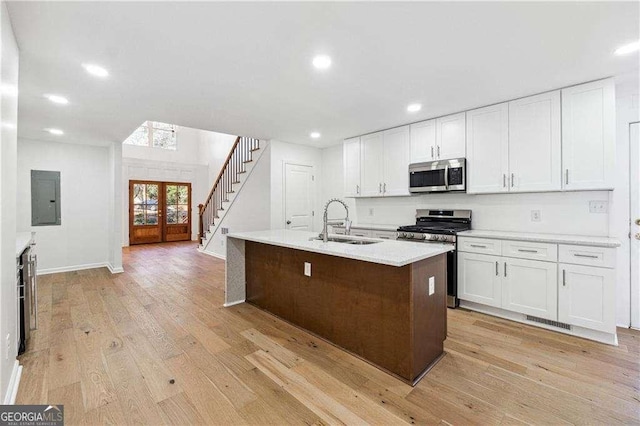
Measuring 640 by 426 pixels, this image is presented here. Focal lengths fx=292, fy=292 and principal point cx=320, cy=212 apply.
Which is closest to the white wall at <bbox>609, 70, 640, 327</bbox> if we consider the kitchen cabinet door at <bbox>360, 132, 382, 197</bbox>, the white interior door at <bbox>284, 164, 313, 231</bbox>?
the kitchen cabinet door at <bbox>360, 132, 382, 197</bbox>

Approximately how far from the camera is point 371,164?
472 centimetres

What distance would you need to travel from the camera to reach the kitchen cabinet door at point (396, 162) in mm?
4270

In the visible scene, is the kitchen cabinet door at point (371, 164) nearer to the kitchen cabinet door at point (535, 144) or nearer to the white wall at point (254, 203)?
the white wall at point (254, 203)

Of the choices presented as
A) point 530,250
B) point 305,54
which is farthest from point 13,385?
point 530,250

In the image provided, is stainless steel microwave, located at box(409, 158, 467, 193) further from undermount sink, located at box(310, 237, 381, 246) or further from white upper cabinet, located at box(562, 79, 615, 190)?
undermount sink, located at box(310, 237, 381, 246)

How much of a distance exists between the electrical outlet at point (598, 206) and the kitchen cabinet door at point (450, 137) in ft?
4.48

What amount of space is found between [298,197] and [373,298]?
3569mm

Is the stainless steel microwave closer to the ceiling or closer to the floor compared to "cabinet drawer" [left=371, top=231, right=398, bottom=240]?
closer to the ceiling

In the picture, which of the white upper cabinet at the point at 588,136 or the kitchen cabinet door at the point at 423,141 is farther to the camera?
the kitchen cabinet door at the point at 423,141

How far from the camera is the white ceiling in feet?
5.99

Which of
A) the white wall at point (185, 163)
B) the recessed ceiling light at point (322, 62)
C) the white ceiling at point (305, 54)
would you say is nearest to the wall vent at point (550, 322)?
the white ceiling at point (305, 54)

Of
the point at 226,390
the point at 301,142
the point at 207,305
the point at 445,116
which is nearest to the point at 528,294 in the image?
the point at 445,116

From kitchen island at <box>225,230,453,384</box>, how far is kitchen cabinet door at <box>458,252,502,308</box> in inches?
39.2

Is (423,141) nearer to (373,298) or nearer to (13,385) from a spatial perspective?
(373,298)
